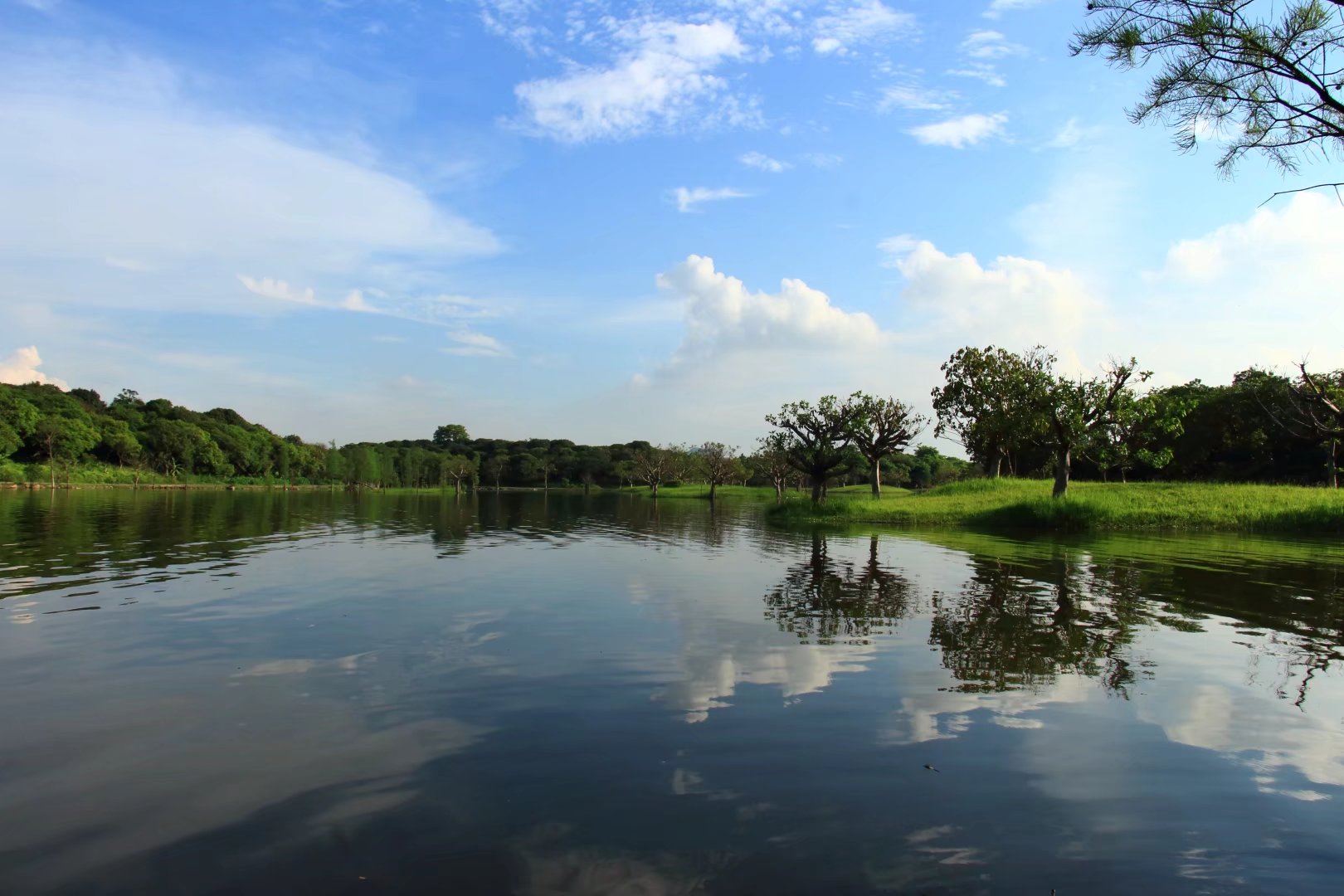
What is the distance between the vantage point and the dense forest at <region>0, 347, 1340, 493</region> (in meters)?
48.4

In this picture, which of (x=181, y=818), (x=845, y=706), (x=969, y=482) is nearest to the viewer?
(x=181, y=818)

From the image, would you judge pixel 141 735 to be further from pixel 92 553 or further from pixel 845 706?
pixel 92 553

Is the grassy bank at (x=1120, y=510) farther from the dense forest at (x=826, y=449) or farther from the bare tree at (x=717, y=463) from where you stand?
the bare tree at (x=717, y=463)

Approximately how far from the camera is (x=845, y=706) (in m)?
8.98

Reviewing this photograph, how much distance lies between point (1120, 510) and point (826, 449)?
18180 millimetres

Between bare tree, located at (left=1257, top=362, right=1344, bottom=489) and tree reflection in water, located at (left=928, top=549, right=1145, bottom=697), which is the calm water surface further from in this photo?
bare tree, located at (left=1257, top=362, right=1344, bottom=489)

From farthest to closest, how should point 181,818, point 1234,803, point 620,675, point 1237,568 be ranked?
point 1237,568 < point 620,675 < point 1234,803 < point 181,818

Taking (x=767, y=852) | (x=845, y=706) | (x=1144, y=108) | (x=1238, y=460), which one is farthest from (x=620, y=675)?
(x=1238, y=460)

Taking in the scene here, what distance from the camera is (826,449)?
52.0 meters

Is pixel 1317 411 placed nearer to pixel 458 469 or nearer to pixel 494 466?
pixel 458 469

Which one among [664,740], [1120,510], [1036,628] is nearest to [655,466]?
[1120,510]

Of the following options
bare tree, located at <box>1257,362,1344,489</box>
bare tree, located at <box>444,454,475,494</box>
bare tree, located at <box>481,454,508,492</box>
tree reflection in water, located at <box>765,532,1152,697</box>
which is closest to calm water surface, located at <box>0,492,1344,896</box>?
tree reflection in water, located at <box>765,532,1152,697</box>

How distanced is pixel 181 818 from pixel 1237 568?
26947mm

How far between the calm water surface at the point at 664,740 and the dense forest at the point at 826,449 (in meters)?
5.66
